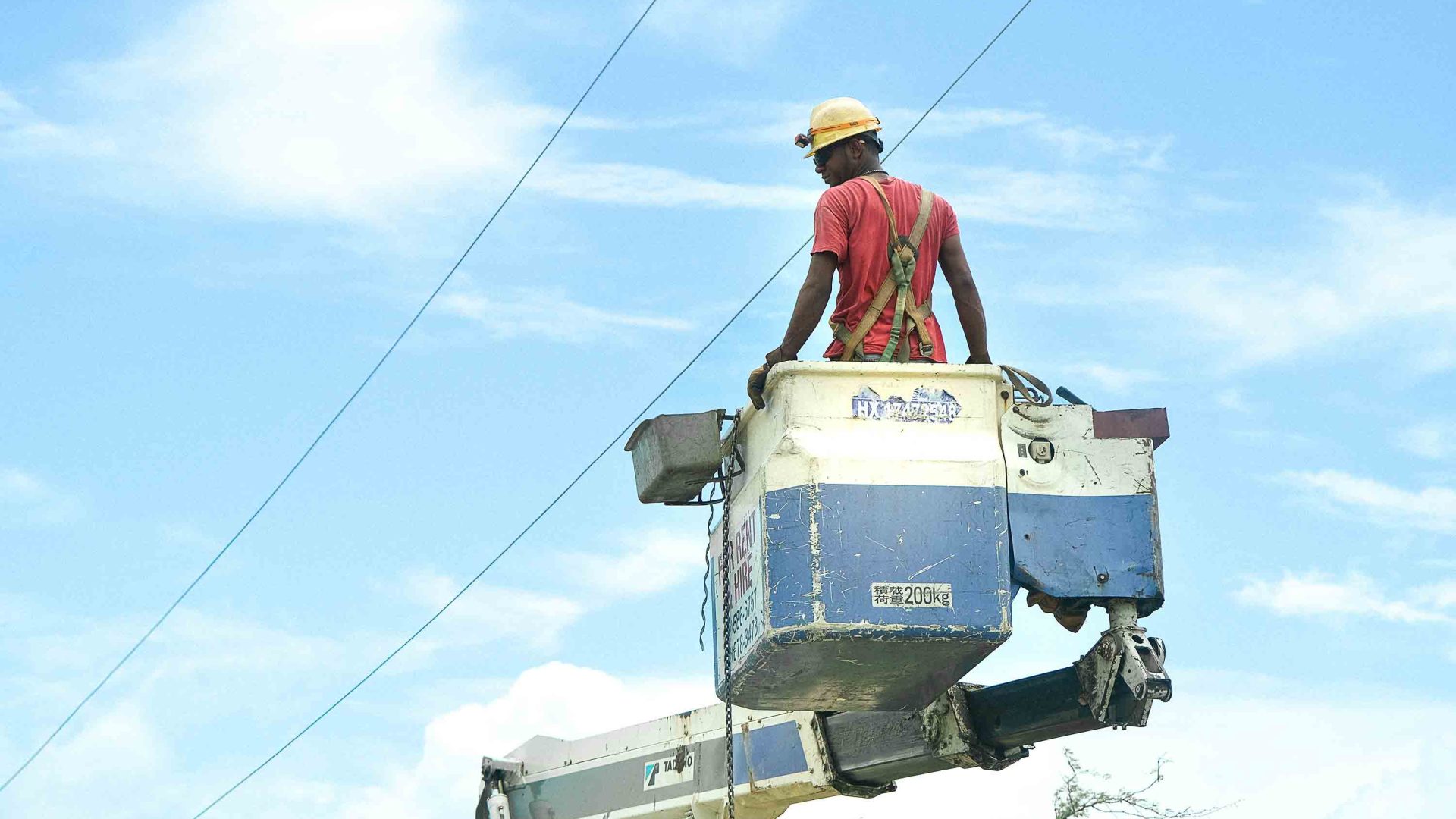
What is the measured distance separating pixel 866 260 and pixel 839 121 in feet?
2.20

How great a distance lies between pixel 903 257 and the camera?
24.9ft

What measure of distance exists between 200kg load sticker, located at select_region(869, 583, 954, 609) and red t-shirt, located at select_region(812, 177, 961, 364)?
1071 millimetres

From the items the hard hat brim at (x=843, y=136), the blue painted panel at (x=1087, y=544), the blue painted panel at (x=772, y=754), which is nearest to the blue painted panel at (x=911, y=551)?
the blue painted panel at (x=1087, y=544)

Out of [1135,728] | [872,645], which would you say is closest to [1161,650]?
[1135,728]

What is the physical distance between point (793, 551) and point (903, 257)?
1.40 meters

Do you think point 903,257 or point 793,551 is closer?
point 793,551

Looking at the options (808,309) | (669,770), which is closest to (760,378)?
(808,309)

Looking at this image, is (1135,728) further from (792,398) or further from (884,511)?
(792,398)

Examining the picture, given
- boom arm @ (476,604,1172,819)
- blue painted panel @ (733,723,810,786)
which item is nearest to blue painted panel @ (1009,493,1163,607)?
boom arm @ (476,604,1172,819)

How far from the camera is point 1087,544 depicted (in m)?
7.34

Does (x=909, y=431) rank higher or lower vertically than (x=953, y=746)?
higher

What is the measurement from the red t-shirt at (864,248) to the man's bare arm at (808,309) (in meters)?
0.08

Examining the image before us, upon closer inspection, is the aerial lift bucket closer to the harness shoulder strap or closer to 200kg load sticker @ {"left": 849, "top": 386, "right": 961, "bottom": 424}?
200kg load sticker @ {"left": 849, "top": 386, "right": 961, "bottom": 424}

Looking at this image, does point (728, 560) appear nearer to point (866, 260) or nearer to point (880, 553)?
point (880, 553)
